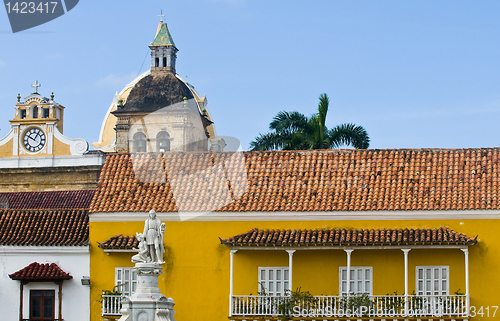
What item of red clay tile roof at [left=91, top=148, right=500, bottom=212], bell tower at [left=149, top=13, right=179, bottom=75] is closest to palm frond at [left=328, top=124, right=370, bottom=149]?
red clay tile roof at [left=91, top=148, right=500, bottom=212]

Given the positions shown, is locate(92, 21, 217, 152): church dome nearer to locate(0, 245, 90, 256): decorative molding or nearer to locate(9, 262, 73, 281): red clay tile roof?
locate(0, 245, 90, 256): decorative molding

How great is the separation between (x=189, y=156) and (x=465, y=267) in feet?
30.8

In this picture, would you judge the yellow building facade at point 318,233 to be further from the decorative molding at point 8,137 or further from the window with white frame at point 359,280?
the decorative molding at point 8,137

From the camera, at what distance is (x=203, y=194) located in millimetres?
29266

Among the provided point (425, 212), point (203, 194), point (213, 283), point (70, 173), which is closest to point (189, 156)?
point (203, 194)

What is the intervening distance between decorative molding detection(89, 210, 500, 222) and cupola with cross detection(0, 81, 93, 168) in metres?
18.5

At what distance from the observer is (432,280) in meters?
27.5

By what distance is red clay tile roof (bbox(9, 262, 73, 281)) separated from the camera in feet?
94.4

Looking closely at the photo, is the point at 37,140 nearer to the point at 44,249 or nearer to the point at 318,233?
the point at 44,249

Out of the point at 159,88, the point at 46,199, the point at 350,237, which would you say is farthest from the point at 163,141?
the point at 350,237

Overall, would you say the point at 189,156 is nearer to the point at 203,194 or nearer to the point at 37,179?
the point at 203,194

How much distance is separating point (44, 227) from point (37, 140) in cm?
1854

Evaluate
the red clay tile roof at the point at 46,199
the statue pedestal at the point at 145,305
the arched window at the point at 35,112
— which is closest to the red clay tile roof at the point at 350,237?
the statue pedestal at the point at 145,305

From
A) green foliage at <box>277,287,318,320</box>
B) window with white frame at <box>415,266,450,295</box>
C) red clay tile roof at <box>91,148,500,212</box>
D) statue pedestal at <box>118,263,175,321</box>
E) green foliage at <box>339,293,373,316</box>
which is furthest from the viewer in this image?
red clay tile roof at <box>91,148,500,212</box>
